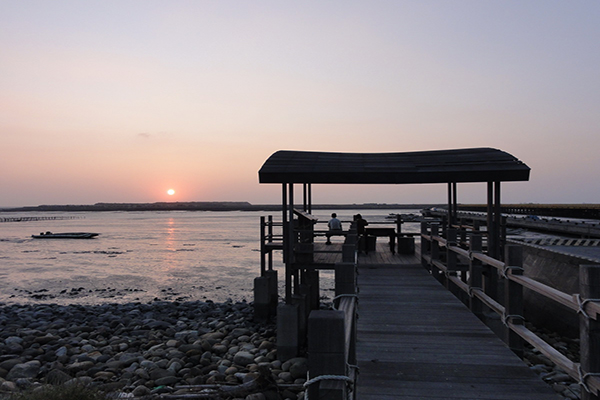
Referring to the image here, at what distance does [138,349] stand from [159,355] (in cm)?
102

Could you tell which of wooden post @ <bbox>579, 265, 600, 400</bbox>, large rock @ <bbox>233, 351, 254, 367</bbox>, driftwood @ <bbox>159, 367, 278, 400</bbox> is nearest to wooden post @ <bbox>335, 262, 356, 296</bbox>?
wooden post @ <bbox>579, 265, 600, 400</bbox>

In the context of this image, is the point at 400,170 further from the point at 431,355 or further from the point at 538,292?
the point at 431,355

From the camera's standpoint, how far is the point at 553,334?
1069cm

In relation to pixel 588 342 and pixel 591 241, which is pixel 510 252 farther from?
pixel 591 241

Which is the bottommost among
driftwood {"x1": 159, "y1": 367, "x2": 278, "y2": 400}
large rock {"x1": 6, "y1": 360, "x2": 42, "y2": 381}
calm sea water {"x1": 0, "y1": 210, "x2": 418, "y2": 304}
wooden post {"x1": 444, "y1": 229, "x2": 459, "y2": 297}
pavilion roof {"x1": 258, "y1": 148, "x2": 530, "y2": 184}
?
calm sea water {"x1": 0, "y1": 210, "x2": 418, "y2": 304}

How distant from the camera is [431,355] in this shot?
4.59m

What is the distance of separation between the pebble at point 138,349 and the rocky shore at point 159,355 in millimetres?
21

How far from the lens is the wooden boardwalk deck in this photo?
374 cm

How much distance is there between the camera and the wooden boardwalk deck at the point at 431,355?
374cm

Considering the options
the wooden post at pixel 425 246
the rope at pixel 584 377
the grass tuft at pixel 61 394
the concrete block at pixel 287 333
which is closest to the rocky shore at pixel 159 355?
the concrete block at pixel 287 333

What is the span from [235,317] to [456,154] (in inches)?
341

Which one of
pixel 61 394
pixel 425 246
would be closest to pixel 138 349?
pixel 61 394

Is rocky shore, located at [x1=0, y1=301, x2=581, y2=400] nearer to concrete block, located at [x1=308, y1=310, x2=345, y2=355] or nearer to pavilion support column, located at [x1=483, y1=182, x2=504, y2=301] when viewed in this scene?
pavilion support column, located at [x1=483, y1=182, x2=504, y2=301]

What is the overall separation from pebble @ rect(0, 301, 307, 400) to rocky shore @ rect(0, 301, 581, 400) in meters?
0.02
